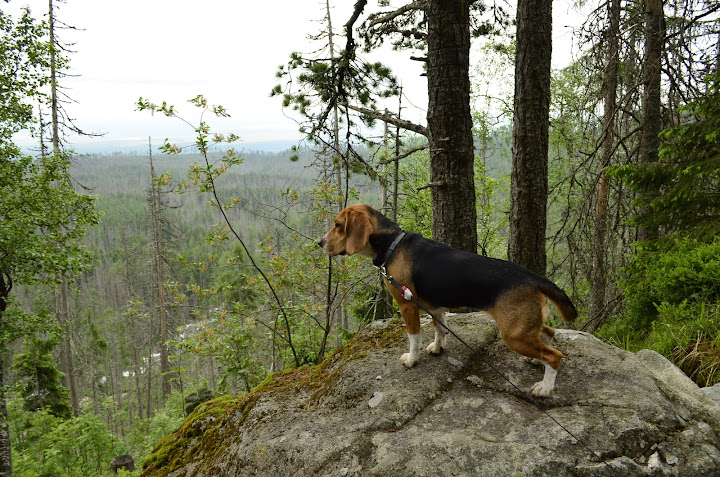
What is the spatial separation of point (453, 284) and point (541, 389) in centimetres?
99

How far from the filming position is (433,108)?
546cm

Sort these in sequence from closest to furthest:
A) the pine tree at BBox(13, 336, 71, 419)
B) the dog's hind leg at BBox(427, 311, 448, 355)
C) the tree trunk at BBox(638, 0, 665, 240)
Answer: the dog's hind leg at BBox(427, 311, 448, 355), the tree trunk at BBox(638, 0, 665, 240), the pine tree at BBox(13, 336, 71, 419)

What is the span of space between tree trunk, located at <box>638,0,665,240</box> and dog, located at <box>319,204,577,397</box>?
5503mm

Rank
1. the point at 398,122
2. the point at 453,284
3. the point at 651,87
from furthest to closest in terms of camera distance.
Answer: the point at 651,87, the point at 398,122, the point at 453,284

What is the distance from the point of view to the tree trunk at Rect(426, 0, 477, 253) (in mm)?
5258

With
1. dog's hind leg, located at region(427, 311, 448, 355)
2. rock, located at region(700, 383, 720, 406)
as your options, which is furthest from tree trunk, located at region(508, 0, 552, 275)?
dog's hind leg, located at region(427, 311, 448, 355)

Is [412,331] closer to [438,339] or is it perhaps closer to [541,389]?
[438,339]

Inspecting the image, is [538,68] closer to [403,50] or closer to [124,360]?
[403,50]

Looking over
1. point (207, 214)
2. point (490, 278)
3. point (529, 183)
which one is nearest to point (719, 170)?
point (529, 183)

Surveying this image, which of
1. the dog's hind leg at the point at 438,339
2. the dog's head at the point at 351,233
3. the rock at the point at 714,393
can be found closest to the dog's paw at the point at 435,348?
the dog's hind leg at the point at 438,339

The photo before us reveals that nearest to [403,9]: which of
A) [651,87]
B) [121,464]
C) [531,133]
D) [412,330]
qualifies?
[531,133]

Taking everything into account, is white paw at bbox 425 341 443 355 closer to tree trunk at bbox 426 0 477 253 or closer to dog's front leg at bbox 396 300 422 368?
dog's front leg at bbox 396 300 422 368

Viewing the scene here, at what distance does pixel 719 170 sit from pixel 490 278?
14.8 ft

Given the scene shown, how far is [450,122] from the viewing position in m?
5.40
